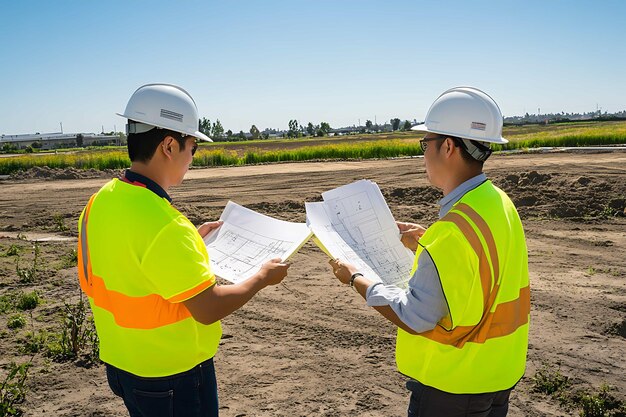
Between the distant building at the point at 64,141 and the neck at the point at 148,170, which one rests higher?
the distant building at the point at 64,141

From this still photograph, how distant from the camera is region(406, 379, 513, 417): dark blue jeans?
210 centimetres

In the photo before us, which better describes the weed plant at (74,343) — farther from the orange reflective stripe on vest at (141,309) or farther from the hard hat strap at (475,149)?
the hard hat strap at (475,149)

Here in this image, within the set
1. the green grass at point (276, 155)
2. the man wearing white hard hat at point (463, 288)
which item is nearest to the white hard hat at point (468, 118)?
the man wearing white hard hat at point (463, 288)

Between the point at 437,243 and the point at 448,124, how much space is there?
533mm

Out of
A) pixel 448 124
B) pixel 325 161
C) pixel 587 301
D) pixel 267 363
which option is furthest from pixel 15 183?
pixel 448 124

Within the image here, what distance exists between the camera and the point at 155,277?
1950mm

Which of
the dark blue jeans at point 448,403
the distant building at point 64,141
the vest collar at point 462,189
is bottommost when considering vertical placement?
the dark blue jeans at point 448,403

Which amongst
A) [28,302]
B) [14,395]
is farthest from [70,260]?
[14,395]

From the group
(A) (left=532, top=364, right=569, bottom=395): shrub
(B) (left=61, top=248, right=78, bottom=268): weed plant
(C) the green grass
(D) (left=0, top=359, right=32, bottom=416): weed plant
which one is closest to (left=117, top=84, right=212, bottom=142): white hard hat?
(D) (left=0, top=359, right=32, bottom=416): weed plant

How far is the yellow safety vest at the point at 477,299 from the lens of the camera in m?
1.92

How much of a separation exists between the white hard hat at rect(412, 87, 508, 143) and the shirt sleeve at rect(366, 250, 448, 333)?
542 millimetres

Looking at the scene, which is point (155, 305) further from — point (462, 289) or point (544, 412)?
point (544, 412)

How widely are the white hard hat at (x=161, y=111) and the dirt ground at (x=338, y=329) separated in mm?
2773

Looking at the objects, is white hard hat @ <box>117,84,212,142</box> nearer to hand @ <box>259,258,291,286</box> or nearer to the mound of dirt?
hand @ <box>259,258,291,286</box>
